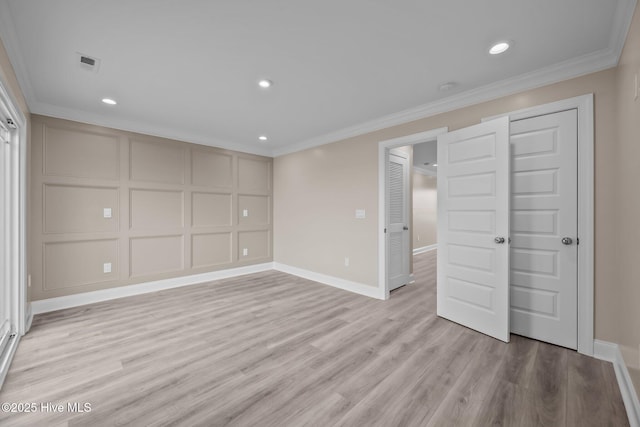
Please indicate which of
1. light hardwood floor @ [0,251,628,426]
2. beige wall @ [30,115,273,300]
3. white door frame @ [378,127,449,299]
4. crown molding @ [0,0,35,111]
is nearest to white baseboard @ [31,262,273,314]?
beige wall @ [30,115,273,300]

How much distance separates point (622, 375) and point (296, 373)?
7.63 feet

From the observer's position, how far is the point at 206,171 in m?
4.67

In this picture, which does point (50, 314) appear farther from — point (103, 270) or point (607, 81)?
point (607, 81)

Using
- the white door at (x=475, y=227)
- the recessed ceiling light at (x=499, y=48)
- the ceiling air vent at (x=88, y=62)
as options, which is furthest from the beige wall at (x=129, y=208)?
the recessed ceiling light at (x=499, y=48)

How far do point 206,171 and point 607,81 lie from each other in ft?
16.7

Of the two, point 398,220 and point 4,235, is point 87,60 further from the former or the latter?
point 398,220

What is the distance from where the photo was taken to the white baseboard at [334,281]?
3828 millimetres

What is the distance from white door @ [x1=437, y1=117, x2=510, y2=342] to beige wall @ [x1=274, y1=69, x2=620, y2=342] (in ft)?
1.30

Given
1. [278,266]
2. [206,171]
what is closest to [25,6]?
[206,171]

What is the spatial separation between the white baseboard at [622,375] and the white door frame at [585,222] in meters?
0.06

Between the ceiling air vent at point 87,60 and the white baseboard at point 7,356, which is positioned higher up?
the ceiling air vent at point 87,60

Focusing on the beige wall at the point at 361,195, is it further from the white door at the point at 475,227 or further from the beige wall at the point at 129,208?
the beige wall at the point at 129,208

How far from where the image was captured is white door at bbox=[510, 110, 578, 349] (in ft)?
7.63

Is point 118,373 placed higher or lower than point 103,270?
lower
